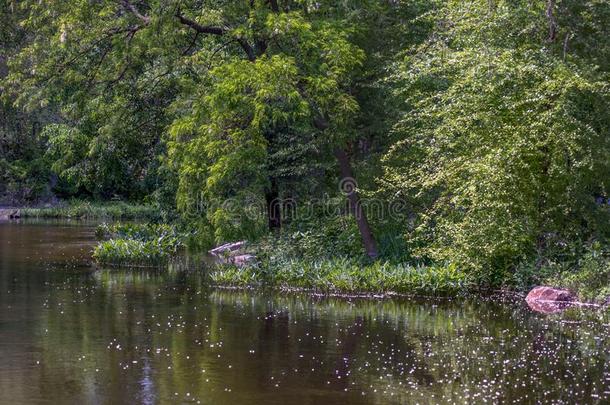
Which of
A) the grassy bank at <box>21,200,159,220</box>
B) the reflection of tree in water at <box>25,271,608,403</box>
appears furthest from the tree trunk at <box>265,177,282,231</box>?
the grassy bank at <box>21,200,159,220</box>

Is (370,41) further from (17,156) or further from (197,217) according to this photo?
(17,156)

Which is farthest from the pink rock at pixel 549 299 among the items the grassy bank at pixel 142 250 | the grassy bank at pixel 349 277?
the grassy bank at pixel 142 250

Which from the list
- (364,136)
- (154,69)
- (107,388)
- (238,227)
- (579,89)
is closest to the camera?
(107,388)

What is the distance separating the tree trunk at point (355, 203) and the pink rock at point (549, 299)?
176 inches

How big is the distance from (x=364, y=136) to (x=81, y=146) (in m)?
8.76

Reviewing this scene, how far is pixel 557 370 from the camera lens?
12.0m

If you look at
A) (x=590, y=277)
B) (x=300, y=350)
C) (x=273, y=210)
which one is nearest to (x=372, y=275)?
(x=590, y=277)

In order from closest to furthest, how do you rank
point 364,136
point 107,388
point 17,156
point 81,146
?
point 107,388 → point 364,136 → point 81,146 → point 17,156

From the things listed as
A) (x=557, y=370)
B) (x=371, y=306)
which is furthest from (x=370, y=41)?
(x=557, y=370)

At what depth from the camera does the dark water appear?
1083 centimetres

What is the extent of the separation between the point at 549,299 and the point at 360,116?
6724 millimetres

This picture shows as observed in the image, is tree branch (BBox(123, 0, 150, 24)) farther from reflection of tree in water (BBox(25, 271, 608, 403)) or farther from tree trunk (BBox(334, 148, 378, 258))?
reflection of tree in water (BBox(25, 271, 608, 403))

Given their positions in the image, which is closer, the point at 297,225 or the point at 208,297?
the point at 208,297

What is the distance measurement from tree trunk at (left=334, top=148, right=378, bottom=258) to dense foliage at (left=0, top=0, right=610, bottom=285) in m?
0.05
